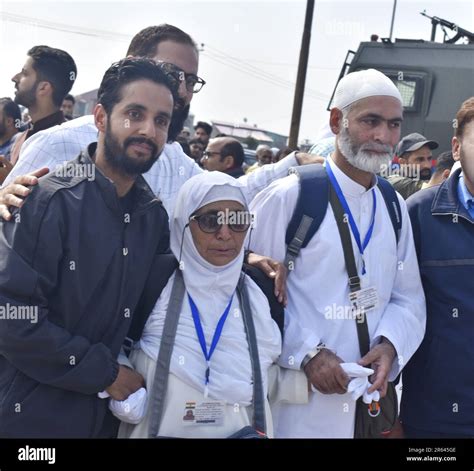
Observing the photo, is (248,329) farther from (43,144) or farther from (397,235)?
(43,144)

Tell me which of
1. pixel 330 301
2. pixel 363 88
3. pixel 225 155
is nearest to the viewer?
pixel 330 301

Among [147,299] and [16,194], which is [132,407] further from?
[16,194]

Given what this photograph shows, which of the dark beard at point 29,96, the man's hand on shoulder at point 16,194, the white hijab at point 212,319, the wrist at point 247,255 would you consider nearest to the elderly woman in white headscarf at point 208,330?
the white hijab at point 212,319

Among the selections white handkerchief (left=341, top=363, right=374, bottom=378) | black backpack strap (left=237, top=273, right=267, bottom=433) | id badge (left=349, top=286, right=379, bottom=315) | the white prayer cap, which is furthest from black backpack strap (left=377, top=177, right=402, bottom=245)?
black backpack strap (left=237, top=273, right=267, bottom=433)

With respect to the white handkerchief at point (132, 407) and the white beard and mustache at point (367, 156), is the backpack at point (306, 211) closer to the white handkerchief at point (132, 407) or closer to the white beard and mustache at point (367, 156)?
the white beard and mustache at point (367, 156)

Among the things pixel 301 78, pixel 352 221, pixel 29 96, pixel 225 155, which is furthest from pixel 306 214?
pixel 301 78

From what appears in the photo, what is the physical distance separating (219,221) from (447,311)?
1144 mm

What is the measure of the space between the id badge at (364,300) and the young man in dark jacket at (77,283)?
0.91 metres

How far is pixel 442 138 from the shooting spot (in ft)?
30.9

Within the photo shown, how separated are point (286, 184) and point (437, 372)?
42.3 inches

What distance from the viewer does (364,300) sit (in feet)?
10.1

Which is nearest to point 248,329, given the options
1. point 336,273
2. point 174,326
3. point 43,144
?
point 174,326

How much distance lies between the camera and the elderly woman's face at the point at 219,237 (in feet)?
9.07

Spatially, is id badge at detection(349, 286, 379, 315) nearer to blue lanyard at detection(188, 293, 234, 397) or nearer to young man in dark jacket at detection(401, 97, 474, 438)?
young man in dark jacket at detection(401, 97, 474, 438)
